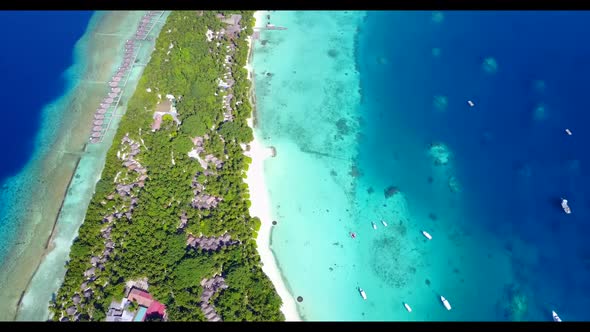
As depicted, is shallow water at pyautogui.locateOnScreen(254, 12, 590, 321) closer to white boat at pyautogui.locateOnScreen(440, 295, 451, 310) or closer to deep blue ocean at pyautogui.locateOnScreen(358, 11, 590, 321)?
deep blue ocean at pyautogui.locateOnScreen(358, 11, 590, 321)

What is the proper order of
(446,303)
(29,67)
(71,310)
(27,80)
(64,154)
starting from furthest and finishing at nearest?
(29,67)
(27,80)
(64,154)
(446,303)
(71,310)

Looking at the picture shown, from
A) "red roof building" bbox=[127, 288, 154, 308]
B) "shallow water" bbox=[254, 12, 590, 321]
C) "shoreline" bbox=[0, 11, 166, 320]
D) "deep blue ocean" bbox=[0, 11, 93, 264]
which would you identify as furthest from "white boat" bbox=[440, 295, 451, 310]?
"deep blue ocean" bbox=[0, 11, 93, 264]

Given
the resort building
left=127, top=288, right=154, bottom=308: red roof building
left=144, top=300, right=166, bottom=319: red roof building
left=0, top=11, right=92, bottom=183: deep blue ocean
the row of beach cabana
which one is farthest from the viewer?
the row of beach cabana

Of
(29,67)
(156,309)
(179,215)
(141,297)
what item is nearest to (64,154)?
(179,215)

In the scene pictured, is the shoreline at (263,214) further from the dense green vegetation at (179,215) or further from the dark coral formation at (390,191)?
the dark coral formation at (390,191)

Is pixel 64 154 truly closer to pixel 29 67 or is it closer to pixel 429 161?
pixel 29 67

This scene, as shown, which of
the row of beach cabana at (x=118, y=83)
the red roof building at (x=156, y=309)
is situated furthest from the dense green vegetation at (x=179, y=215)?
the row of beach cabana at (x=118, y=83)

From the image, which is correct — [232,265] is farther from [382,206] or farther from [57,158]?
[57,158]
